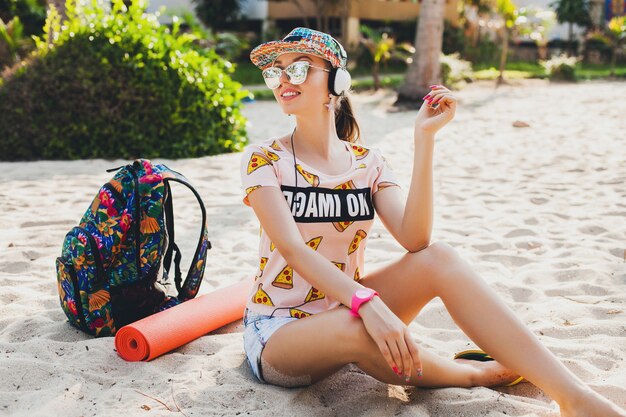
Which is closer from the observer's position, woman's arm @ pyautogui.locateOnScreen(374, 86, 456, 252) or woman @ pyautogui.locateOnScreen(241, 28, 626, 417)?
woman @ pyautogui.locateOnScreen(241, 28, 626, 417)

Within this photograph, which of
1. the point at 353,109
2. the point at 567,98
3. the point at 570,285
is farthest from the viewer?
the point at 567,98

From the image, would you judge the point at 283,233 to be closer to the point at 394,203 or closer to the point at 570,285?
the point at 394,203

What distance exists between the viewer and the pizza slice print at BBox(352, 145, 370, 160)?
2938 mm

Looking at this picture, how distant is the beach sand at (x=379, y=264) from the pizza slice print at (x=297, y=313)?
29 centimetres

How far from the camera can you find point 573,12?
29688 mm

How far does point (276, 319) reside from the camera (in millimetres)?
2658

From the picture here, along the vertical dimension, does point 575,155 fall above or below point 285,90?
below

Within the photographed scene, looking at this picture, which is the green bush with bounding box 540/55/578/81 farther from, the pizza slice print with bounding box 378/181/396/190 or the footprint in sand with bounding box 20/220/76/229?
the pizza slice print with bounding box 378/181/396/190

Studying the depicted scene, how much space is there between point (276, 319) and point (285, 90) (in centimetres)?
92

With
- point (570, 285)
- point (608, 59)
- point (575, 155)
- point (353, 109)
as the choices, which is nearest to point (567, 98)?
point (575, 155)

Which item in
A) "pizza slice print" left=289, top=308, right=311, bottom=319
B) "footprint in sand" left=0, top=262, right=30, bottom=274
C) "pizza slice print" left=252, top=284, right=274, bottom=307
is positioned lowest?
"footprint in sand" left=0, top=262, right=30, bottom=274

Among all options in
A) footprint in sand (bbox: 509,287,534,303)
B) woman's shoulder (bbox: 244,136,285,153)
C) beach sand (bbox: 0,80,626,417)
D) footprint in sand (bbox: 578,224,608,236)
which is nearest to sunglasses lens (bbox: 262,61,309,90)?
woman's shoulder (bbox: 244,136,285,153)

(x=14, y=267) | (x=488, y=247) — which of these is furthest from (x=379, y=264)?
(x=14, y=267)

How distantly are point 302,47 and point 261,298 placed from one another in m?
1.02
